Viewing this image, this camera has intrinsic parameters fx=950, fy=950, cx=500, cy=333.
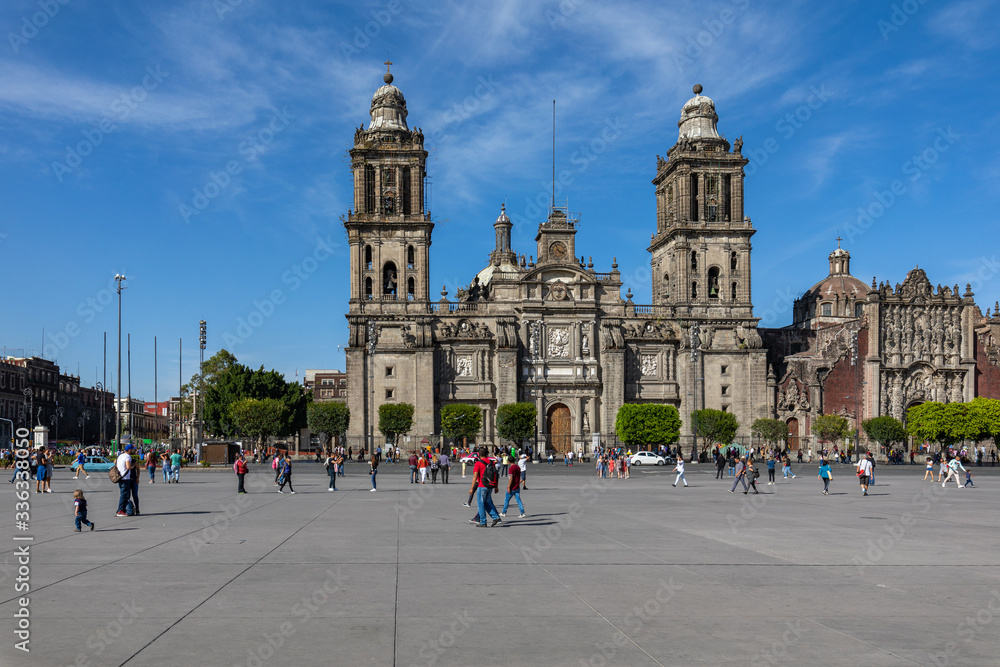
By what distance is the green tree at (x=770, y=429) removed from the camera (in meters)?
79.3

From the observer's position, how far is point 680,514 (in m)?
24.0

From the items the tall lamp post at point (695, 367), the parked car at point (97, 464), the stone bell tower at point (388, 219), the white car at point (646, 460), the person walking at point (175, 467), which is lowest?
the white car at point (646, 460)

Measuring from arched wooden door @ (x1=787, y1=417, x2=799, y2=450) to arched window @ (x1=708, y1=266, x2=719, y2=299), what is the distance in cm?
1304

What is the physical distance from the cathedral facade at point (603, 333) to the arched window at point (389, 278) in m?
0.11

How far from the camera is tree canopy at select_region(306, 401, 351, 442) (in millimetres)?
78312

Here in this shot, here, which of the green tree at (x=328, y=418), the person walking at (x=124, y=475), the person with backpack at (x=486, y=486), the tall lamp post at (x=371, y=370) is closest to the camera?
the person with backpack at (x=486, y=486)

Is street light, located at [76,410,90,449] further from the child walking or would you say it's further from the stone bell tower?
the child walking

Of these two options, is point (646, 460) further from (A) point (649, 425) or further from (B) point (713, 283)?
(B) point (713, 283)

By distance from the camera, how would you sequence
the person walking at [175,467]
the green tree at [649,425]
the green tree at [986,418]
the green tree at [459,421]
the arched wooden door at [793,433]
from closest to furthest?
the person walking at [175,467] → the green tree at [986,418] → the green tree at [649,425] → the green tree at [459,421] → the arched wooden door at [793,433]

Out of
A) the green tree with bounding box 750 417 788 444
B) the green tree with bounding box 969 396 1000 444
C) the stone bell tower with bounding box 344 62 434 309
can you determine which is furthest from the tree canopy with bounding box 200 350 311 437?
the green tree with bounding box 969 396 1000 444

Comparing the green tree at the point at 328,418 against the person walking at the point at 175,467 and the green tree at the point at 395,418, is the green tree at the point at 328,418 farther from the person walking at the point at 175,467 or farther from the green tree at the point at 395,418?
the person walking at the point at 175,467

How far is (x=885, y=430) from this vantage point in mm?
75812

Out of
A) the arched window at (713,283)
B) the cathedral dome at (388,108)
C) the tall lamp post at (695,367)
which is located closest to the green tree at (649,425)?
the tall lamp post at (695,367)

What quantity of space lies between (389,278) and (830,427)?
39.5 meters
